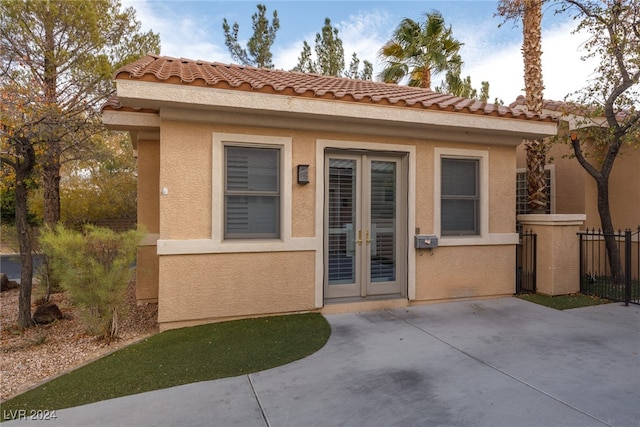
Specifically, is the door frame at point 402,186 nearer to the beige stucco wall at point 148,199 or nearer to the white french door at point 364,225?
the white french door at point 364,225

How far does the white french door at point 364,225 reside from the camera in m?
6.55

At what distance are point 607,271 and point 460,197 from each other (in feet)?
18.0

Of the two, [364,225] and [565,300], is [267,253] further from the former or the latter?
[565,300]

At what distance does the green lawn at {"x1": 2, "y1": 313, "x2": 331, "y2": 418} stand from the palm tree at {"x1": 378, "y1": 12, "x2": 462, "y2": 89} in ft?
41.3

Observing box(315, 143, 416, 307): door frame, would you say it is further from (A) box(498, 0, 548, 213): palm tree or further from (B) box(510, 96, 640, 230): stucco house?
(B) box(510, 96, 640, 230): stucco house

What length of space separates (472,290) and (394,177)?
2.78m

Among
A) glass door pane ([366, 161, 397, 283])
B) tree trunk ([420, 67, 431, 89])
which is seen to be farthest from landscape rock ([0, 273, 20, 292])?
tree trunk ([420, 67, 431, 89])

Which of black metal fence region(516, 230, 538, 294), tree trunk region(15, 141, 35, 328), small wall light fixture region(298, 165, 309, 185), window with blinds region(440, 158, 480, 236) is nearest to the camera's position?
small wall light fixture region(298, 165, 309, 185)

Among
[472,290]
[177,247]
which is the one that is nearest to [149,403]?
[177,247]

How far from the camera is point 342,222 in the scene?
6605 millimetres

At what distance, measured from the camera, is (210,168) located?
5773 mm

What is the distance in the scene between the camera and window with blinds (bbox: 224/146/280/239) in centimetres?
597

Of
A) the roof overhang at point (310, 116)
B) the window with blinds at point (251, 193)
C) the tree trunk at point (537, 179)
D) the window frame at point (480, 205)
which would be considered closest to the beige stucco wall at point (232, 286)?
the window with blinds at point (251, 193)

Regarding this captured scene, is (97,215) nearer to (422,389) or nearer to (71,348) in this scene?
(71,348)
